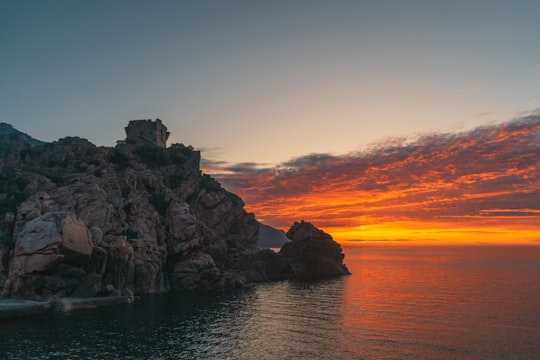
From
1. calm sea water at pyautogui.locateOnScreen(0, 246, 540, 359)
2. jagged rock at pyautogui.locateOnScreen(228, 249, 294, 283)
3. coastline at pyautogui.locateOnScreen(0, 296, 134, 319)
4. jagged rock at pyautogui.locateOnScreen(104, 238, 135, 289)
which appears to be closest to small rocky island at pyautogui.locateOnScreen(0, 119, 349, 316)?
jagged rock at pyautogui.locateOnScreen(104, 238, 135, 289)

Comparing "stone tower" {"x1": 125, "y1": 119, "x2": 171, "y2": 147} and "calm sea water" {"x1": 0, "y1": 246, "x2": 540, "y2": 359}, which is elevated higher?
"stone tower" {"x1": 125, "y1": 119, "x2": 171, "y2": 147}

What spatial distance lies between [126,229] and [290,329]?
54880 millimetres

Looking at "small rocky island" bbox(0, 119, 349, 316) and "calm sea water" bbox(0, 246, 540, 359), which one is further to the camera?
"small rocky island" bbox(0, 119, 349, 316)

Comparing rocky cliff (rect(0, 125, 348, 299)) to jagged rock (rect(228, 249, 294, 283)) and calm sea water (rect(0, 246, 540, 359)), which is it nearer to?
jagged rock (rect(228, 249, 294, 283))

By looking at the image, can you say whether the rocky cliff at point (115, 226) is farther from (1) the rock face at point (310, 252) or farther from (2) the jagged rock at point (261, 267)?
(1) the rock face at point (310, 252)

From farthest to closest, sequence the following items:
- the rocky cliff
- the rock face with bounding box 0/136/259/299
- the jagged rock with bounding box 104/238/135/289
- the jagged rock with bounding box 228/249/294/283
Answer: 1. the jagged rock with bounding box 228/249/294/283
2. the jagged rock with bounding box 104/238/135/289
3. the rocky cliff
4. the rock face with bounding box 0/136/259/299

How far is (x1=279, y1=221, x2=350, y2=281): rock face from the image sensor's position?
143m

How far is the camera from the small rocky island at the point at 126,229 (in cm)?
7288

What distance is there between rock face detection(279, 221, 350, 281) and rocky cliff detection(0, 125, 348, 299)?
3.58 ft

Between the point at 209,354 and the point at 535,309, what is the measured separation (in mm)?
64324

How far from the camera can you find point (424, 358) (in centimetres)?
4447

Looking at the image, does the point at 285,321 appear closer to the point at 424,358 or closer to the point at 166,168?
the point at 424,358

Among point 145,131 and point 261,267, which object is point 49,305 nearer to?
point 261,267

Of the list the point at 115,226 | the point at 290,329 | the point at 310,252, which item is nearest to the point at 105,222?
the point at 115,226
